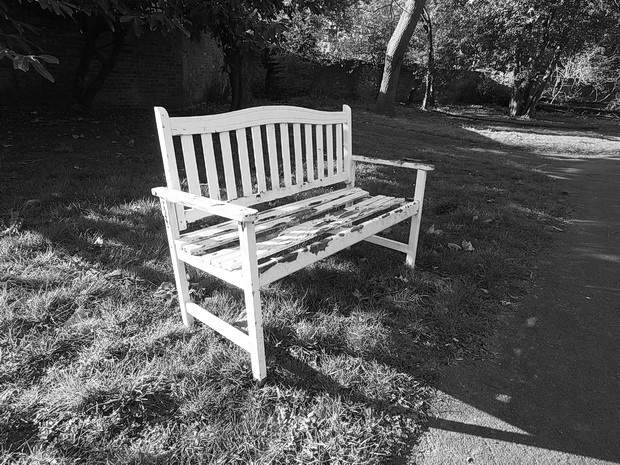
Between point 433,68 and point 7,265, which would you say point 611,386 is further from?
point 433,68

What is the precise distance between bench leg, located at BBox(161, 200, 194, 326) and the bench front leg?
1.80ft

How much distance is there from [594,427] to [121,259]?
113 inches

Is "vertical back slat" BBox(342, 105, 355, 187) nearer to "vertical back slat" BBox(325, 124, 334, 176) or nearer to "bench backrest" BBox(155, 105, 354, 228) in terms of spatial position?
"bench backrest" BBox(155, 105, 354, 228)

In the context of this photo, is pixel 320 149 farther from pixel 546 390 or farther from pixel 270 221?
→ pixel 546 390

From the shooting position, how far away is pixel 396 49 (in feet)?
42.3

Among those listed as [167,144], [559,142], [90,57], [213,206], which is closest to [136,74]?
[90,57]

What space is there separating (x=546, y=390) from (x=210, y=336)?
174 cm

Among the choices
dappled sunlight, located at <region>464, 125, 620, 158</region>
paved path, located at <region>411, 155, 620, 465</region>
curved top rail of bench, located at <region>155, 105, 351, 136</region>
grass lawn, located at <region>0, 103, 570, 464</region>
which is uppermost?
curved top rail of bench, located at <region>155, 105, 351, 136</region>

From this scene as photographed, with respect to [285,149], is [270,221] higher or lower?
lower

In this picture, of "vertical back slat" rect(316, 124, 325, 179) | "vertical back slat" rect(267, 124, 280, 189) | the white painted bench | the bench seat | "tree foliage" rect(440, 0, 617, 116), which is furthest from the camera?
"tree foliage" rect(440, 0, 617, 116)

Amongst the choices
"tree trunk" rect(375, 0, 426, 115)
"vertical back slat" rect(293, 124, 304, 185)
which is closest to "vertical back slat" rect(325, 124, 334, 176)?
"vertical back slat" rect(293, 124, 304, 185)

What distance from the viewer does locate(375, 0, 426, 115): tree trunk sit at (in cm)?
1240

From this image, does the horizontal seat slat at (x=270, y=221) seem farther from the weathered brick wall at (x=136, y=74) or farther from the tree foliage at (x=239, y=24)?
the weathered brick wall at (x=136, y=74)

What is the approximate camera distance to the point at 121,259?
2785 mm
